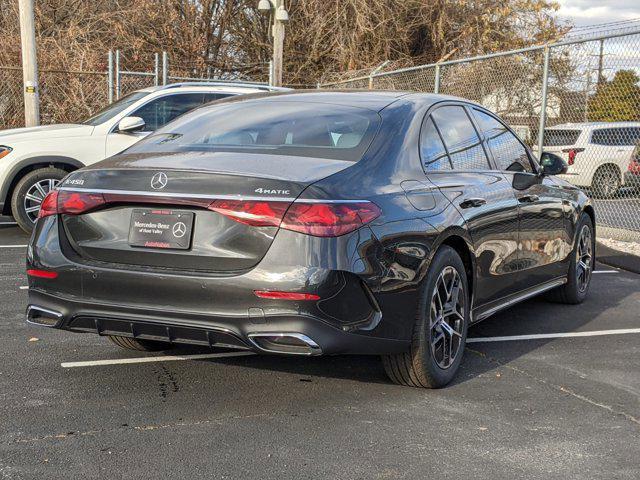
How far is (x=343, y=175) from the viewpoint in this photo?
411 cm

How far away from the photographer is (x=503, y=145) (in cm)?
602

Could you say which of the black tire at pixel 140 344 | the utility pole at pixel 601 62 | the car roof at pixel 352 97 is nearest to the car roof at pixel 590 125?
the utility pole at pixel 601 62

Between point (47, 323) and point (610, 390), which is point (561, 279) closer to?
point (610, 390)

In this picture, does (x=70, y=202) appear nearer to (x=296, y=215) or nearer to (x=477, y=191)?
(x=296, y=215)

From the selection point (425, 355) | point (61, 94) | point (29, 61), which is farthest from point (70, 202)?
point (61, 94)

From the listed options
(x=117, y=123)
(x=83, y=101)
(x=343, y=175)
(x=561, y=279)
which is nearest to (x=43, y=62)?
(x=83, y=101)

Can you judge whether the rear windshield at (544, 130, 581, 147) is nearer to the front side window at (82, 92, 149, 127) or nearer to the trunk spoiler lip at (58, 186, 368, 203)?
the front side window at (82, 92, 149, 127)

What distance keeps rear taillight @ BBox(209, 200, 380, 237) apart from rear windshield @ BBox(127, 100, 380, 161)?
0.49 meters

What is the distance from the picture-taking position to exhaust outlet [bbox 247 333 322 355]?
3898mm

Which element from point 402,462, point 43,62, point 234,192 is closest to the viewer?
point 402,462

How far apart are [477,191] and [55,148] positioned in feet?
20.9

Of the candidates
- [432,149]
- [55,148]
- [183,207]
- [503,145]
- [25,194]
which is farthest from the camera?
[55,148]

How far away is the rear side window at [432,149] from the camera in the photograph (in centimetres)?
478

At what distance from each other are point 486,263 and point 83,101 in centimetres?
→ 1542
